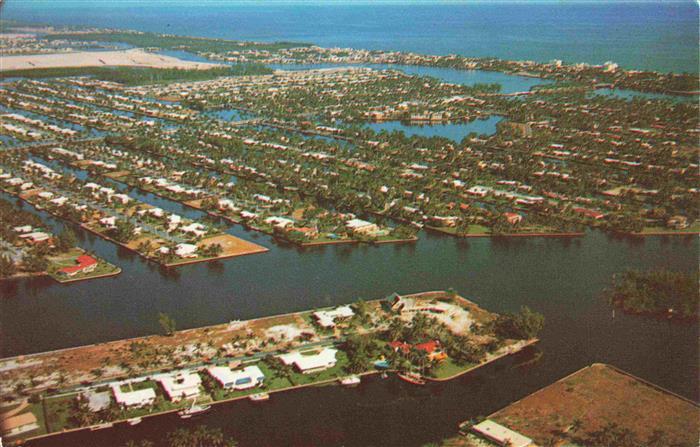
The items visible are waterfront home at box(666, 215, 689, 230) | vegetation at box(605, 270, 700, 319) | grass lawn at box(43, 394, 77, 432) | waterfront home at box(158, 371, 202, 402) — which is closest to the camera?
grass lawn at box(43, 394, 77, 432)

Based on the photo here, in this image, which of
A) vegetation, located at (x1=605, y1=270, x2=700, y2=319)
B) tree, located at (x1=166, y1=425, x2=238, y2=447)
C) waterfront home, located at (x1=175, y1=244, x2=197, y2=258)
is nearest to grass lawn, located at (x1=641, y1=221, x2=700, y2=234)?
vegetation, located at (x1=605, y1=270, x2=700, y2=319)

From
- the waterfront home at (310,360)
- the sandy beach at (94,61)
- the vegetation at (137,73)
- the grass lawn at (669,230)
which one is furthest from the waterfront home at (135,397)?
the sandy beach at (94,61)

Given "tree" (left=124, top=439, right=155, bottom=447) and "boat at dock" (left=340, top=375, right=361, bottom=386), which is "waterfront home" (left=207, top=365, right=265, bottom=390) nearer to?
"boat at dock" (left=340, top=375, right=361, bottom=386)

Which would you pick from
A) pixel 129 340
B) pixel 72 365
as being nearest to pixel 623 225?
pixel 129 340

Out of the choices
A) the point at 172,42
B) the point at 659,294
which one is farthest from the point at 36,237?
the point at 172,42

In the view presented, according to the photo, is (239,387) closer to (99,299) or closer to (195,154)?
(99,299)

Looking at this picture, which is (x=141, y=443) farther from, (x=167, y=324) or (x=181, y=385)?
(x=167, y=324)
